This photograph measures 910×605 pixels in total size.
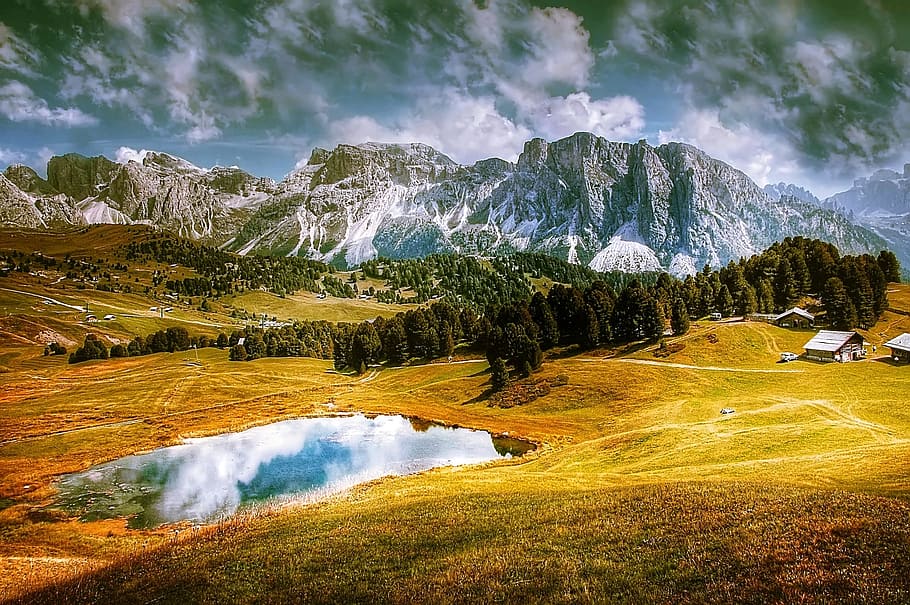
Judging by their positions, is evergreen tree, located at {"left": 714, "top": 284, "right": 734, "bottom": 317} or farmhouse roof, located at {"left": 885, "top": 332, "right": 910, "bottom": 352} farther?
evergreen tree, located at {"left": 714, "top": 284, "right": 734, "bottom": 317}

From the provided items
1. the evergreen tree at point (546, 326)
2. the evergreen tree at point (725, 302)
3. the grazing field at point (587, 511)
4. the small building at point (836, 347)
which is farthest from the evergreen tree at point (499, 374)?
the evergreen tree at point (725, 302)

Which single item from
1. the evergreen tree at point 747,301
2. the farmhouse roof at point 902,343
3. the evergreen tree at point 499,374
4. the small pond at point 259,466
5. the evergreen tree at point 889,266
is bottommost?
the small pond at point 259,466

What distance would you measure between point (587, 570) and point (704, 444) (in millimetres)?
41837

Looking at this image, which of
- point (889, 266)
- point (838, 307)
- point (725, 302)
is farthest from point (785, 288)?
point (889, 266)

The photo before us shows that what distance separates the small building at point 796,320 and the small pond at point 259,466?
85.3 meters

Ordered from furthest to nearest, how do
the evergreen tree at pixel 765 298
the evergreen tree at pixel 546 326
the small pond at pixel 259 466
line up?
Answer: the evergreen tree at pixel 765 298
the evergreen tree at pixel 546 326
the small pond at pixel 259 466

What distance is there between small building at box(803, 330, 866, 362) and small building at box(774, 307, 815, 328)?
19433mm

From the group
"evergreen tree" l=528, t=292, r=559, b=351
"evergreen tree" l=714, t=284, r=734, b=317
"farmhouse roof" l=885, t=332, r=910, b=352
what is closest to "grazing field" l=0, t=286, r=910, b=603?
"farmhouse roof" l=885, t=332, r=910, b=352

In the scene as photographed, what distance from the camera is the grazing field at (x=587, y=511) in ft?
51.0

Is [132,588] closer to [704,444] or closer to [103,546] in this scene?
[103,546]

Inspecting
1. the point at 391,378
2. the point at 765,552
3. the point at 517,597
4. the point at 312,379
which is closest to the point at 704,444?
the point at 765,552

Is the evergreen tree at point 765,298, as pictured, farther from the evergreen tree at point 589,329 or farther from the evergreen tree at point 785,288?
the evergreen tree at point 589,329

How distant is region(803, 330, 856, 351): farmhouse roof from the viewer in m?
95.0

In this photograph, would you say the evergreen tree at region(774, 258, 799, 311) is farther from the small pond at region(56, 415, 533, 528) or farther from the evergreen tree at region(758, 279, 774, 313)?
the small pond at region(56, 415, 533, 528)
